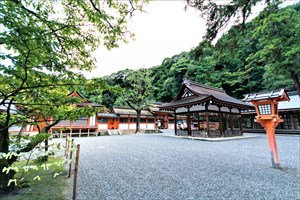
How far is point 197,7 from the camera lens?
3117mm

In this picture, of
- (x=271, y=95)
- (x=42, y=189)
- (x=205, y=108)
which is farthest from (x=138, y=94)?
(x=42, y=189)

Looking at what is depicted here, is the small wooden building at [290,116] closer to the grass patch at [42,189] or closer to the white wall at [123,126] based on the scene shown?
the white wall at [123,126]

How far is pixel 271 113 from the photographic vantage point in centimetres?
409

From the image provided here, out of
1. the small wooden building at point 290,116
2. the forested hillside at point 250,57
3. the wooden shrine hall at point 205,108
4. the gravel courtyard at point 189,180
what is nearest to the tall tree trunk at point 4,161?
the gravel courtyard at point 189,180

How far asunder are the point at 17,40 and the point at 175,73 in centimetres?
2854

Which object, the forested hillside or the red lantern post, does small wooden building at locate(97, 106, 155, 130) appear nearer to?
the forested hillside

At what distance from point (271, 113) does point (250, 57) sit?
42.5 ft

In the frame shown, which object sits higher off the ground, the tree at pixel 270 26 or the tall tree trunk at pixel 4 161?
the tree at pixel 270 26

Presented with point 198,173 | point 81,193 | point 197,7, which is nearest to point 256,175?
point 198,173

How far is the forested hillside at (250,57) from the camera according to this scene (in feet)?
11.4

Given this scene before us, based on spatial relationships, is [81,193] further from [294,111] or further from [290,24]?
[294,111]

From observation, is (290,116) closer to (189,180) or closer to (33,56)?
(189,180)

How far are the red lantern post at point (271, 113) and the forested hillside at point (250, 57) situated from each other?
1.53m

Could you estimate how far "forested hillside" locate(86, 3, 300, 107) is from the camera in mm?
3461
